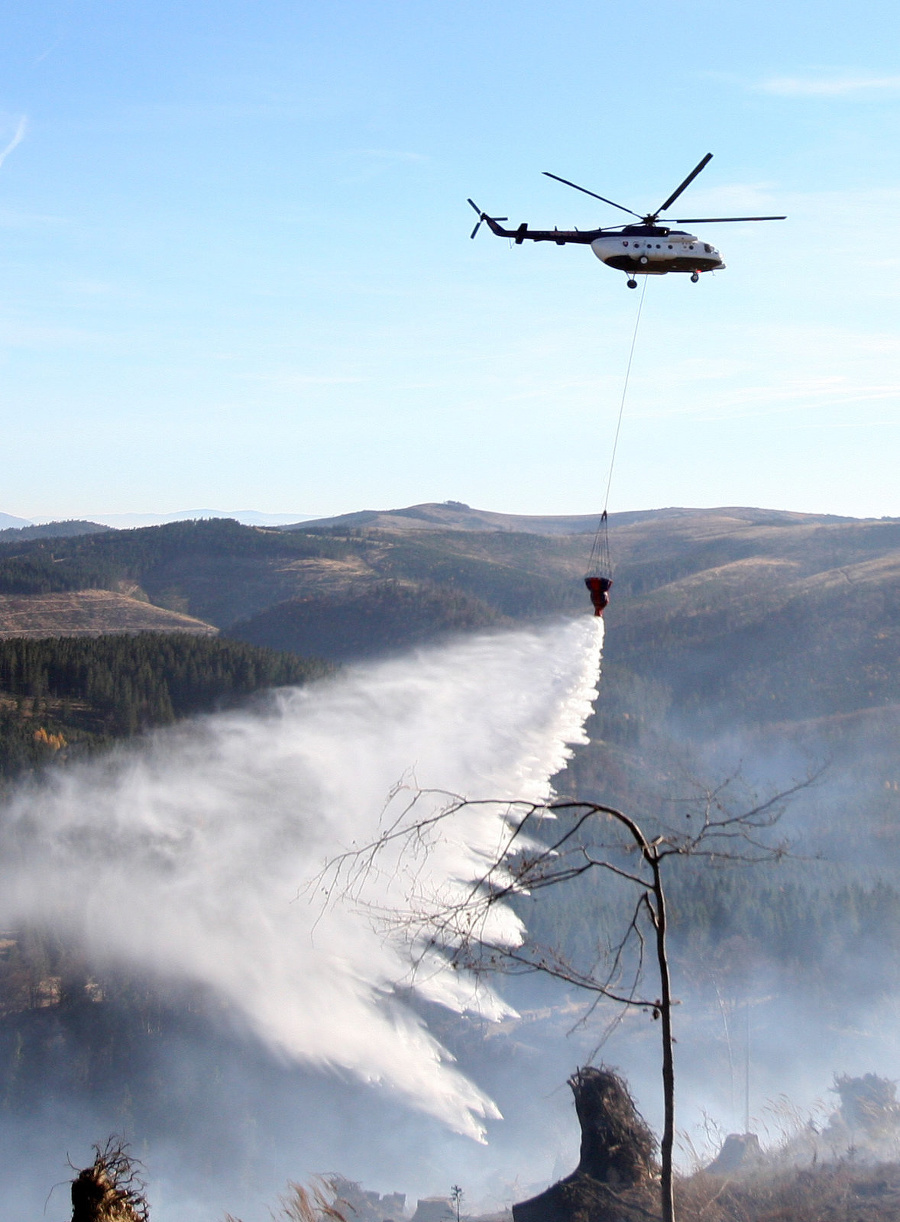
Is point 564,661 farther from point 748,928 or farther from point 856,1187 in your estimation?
point 856,1187

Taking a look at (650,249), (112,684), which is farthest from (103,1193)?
(112,684)

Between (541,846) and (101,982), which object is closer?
(101,982)

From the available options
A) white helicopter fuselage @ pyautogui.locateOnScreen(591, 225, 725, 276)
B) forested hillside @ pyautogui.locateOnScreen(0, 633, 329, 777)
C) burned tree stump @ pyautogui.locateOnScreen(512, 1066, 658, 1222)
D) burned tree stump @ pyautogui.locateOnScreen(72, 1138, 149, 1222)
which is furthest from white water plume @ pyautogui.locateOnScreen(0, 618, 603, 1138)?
burned tree stump @ pyautogui.locateOnScreen(72, 1138, 149, 1222)

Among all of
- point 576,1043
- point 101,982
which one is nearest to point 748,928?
point 576,1043

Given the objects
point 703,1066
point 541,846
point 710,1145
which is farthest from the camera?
point 541,846

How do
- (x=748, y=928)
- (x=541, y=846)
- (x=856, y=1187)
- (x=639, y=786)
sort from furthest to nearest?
(x=639, y=786) → (x=748, y=928) → (x=541, y=846) → (x=856, y=1187)

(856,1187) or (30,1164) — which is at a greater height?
(856,1187)

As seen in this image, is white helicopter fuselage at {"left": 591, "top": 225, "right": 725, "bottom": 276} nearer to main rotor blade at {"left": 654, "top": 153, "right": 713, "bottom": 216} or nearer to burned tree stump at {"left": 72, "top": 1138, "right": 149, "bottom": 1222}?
main rotor blade at {"left": 654, "top": 153, "right": 713, "bottom": 216}
